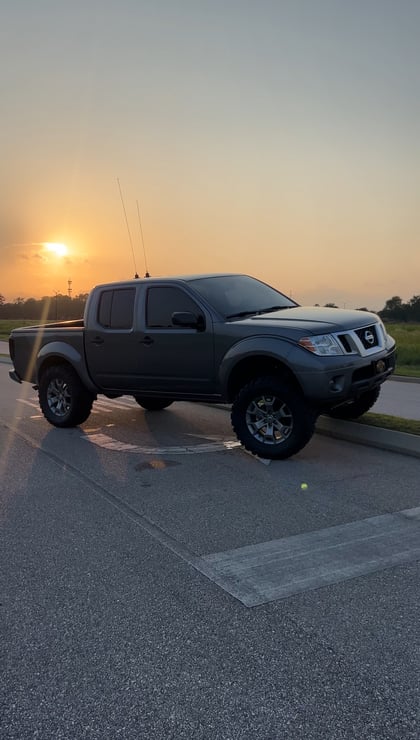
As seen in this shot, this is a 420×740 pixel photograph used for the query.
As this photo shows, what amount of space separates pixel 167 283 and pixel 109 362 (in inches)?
52.8

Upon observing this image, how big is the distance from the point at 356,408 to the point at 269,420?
6.33ft

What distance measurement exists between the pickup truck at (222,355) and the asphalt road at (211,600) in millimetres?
686

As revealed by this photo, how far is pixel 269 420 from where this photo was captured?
21.8 feet

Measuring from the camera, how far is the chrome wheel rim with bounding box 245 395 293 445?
654 cm

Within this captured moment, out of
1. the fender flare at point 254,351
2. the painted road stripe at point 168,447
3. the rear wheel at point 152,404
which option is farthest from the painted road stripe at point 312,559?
the rear wheel at point 152,404

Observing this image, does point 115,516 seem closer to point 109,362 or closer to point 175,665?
point 175,665

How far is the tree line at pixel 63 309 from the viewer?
63.8 metres

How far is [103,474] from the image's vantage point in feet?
20.2

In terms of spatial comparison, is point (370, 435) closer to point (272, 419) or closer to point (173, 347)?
point (272, 419)

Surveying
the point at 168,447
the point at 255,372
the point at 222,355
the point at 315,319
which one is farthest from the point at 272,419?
the point at 168,447

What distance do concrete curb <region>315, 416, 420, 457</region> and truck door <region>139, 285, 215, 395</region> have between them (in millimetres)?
1725

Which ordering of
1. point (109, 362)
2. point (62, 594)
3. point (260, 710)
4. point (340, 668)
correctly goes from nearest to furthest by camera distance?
point (260, 710) < point (340, 668) < point (62, 594) < point (109, 362)

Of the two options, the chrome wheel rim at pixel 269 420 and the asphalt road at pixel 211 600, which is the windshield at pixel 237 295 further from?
the asphalt road at pixel 211 600

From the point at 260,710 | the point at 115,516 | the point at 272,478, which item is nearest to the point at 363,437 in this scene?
the point at 272,478
